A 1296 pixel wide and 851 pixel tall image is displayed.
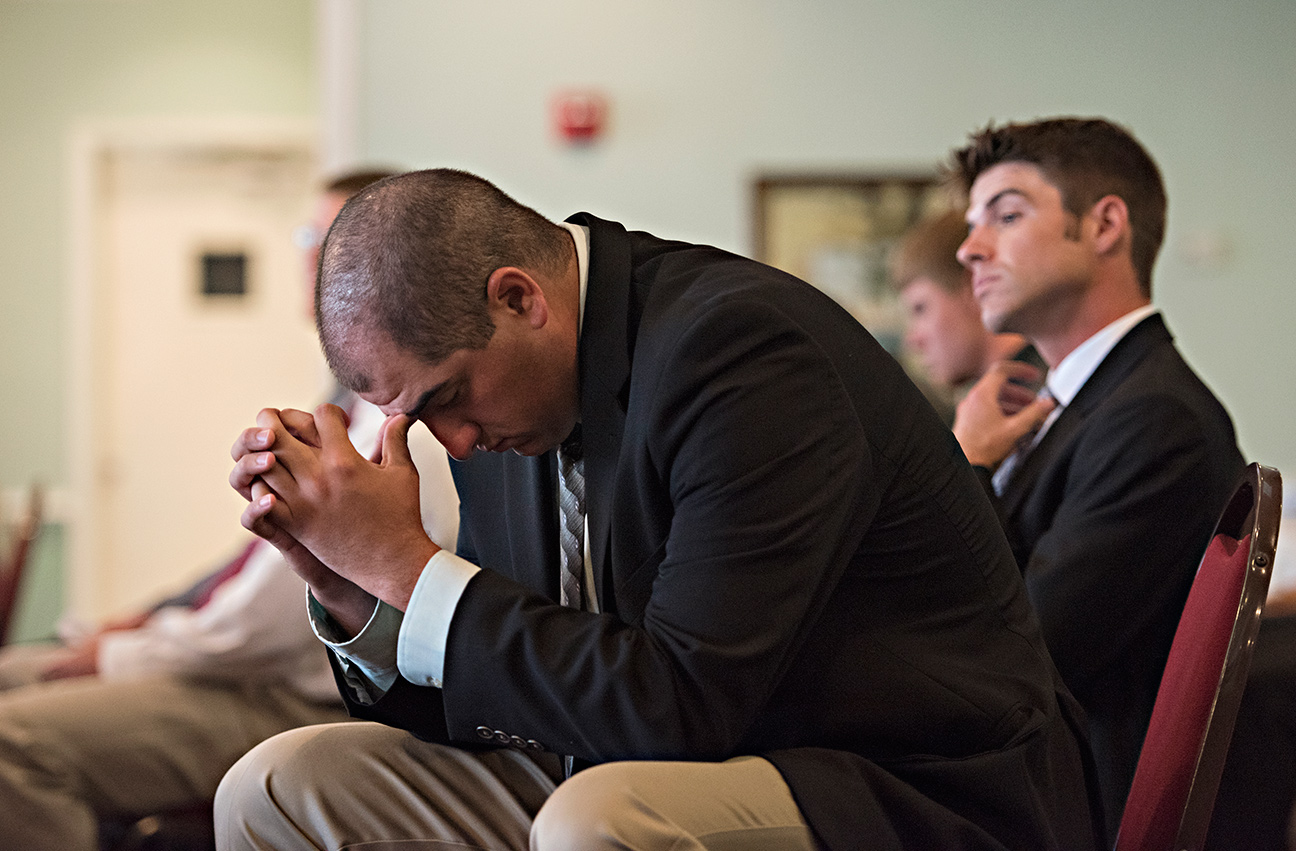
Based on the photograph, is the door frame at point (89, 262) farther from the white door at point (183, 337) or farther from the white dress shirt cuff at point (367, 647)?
the white dress shirt cuff at point (367, 647)

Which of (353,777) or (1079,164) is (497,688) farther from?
(1079,164)

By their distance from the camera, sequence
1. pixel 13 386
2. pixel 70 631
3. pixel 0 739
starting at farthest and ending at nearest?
pixel 13 386
pixel 70 631
pixel 0 739

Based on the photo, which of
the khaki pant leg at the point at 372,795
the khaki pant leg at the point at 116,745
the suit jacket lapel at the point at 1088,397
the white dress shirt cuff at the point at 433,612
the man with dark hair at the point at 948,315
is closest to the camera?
the white dress shirt cuff at the point at 433,612

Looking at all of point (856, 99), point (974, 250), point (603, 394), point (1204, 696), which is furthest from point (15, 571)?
point (856, 99)

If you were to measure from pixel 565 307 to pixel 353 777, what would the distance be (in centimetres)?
52

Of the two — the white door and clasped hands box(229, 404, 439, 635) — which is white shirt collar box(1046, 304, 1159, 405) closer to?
clasped hands box(229, 404, 439, 635)

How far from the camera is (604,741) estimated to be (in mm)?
1019

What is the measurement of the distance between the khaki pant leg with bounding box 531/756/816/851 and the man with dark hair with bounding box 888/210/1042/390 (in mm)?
1405

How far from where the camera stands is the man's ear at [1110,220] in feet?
5.78

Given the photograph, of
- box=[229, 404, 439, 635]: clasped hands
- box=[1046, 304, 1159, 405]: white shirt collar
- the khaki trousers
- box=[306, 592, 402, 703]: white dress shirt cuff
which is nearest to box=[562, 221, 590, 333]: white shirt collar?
box=[229, 404, 439, 635]: clasped hands

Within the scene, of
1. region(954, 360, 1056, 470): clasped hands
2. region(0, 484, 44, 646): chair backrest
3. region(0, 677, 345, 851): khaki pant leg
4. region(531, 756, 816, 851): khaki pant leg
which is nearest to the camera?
region(531, 756, 816, 851): khaki pant leg

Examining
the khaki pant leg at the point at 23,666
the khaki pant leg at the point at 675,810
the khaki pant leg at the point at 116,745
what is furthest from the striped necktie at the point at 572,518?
the khaki pant leg at the point at 23,666

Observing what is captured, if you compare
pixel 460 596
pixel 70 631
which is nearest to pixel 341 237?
pixel 460 596

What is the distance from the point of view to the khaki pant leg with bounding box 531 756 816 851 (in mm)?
947
